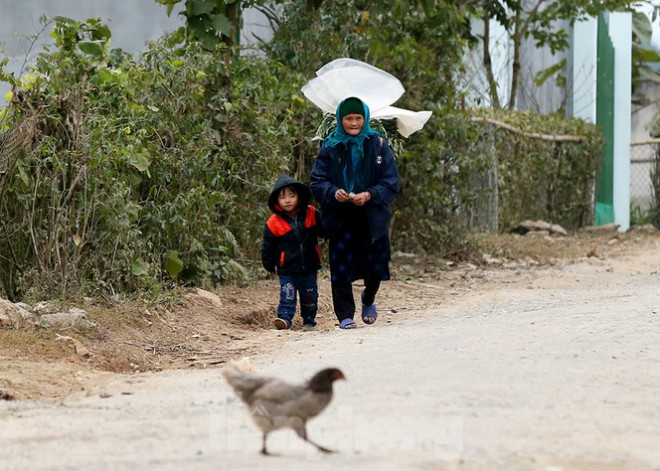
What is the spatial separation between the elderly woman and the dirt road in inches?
30.7

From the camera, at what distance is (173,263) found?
9.35 metres

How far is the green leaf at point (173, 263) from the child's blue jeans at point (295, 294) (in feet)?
2.95

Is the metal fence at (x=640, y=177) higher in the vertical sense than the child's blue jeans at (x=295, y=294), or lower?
higher

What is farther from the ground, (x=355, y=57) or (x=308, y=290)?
(x=355, y=57)

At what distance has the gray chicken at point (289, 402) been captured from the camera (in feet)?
14.3

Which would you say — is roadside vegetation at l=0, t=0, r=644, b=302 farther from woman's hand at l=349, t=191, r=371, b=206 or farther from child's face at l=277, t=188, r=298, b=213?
woman's hand at l=349, t=191, r=371, b=206

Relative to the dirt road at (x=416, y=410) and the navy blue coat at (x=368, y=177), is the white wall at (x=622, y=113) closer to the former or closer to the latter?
the navy blue coat at (x=368, y=177)

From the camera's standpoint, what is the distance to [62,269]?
27.0 ft

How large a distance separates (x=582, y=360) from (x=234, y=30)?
580 centimetres

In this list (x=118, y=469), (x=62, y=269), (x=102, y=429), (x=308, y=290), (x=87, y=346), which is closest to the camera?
(x=118, y=469)

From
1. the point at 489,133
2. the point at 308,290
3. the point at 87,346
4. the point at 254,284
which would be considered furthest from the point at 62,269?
the point at 489,133

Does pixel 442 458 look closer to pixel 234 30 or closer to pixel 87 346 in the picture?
pixel 87 346

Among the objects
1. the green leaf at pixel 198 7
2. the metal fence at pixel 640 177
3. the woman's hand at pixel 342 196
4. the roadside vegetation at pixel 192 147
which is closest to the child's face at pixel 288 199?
the woman's hand at pixel 342 196

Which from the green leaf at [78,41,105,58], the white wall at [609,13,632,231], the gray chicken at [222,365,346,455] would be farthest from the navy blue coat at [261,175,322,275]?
the white wall at [609,13,632,231]
